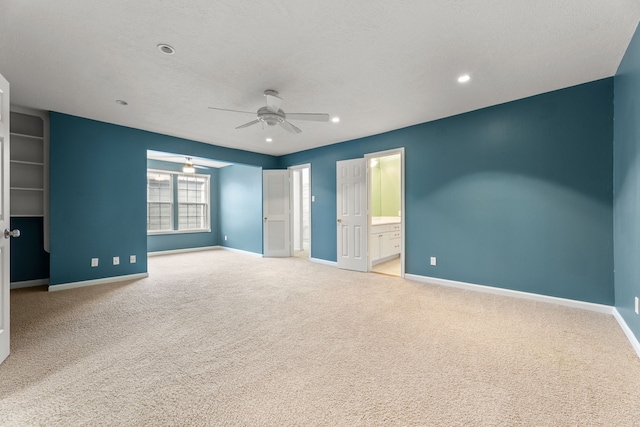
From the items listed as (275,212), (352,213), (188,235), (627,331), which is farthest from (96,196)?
(627,331)

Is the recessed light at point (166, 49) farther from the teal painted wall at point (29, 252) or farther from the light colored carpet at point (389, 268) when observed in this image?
the light colored carpet at point (389, 268)

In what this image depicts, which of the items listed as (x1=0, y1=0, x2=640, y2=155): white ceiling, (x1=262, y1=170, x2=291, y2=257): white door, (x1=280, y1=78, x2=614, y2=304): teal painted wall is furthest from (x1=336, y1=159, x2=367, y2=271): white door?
(x1=262, y1=170, x2=291, y2=257): white door


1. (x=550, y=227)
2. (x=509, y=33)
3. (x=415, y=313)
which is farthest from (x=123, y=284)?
(x=550, y=227)

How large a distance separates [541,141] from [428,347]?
9.33 ft

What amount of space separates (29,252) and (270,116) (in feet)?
13.9

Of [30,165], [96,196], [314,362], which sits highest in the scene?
[30,165]

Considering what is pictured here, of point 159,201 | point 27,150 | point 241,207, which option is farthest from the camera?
point 241,207

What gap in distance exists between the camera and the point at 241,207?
7.42 m

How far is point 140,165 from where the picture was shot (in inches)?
183

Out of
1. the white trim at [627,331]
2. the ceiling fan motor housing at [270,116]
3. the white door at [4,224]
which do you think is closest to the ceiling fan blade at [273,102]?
the ceiling fan motor housing at [270,116]

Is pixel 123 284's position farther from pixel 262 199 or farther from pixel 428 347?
pixel 428 347

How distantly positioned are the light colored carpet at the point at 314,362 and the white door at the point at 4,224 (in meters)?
0.22

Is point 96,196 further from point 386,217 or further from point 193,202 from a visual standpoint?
point 386,217

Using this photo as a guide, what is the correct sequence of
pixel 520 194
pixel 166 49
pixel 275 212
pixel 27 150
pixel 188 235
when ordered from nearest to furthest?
pixel 166 49 < pixel 520 194 < pixel 27 150 < pixel 275 212 < pixel 188 235
